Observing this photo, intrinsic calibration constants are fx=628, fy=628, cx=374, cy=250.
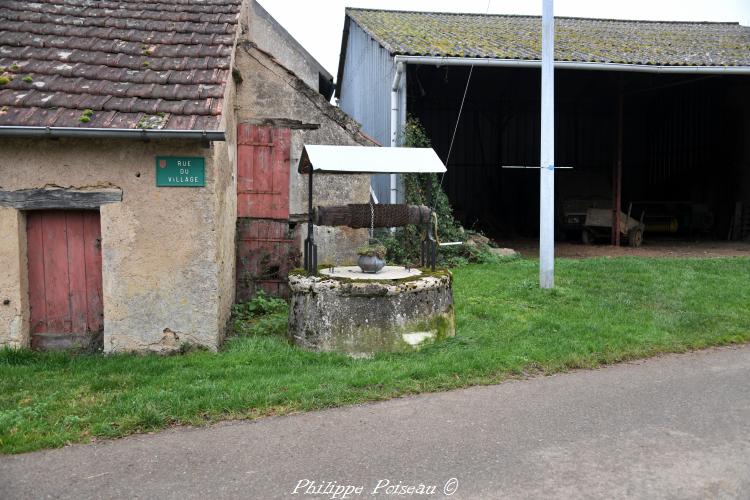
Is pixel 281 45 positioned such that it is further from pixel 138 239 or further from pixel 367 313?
pixel 367 313

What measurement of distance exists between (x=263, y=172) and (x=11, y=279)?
3834 millimetres

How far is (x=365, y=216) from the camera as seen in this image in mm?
7375

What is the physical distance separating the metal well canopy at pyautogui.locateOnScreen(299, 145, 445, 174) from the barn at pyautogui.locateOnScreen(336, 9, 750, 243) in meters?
4.29

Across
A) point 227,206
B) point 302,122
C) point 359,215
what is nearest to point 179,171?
point 227,206

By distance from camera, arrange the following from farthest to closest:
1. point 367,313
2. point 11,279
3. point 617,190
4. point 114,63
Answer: point 617,190
point 114,63
point 11,279
point 367,313

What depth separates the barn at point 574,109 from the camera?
1366 cm

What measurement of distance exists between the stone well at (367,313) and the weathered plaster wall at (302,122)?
2999 mm

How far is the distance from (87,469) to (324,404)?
74.3 inches

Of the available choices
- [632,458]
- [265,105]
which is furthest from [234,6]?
[632,458]

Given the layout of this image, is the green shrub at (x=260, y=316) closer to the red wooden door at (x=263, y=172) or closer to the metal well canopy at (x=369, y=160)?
the red wooden door at (x=263, y=172)

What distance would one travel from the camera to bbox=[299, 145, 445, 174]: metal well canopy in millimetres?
7164

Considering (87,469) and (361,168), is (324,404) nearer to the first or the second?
(87,469)

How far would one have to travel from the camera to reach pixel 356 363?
6.47 m

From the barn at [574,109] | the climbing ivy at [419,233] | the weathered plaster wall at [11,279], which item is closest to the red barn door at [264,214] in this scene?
the climbing ivy at [419,233]
